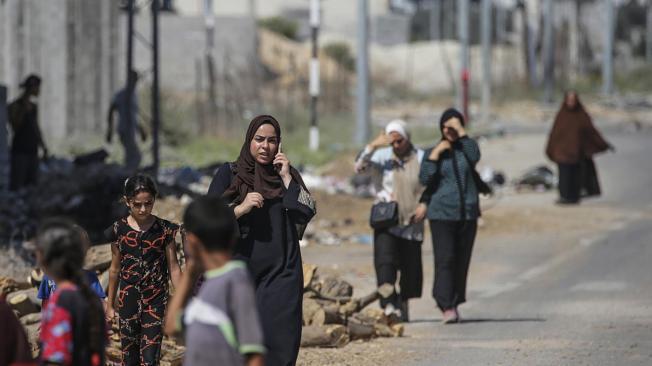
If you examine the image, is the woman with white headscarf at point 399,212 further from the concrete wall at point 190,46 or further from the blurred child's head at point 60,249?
the concrete wall at point 190,46

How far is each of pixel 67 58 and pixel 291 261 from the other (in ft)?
69.5

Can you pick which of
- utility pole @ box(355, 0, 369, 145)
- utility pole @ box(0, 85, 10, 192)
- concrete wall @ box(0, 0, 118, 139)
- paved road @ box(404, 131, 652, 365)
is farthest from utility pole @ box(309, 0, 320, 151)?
paved road @ box(404, 131, 652, 365)

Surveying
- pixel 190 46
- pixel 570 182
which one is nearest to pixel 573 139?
pixel 570 182

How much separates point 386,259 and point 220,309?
6.40 meters

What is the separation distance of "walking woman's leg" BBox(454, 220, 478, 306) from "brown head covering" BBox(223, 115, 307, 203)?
13.9ft

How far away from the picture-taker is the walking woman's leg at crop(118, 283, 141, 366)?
7.89 metres

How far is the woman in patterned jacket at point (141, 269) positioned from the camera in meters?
7.74

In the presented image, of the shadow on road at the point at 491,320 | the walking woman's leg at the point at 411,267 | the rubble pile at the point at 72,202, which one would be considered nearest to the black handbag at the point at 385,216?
the walking woman's leg at the point at 411,267

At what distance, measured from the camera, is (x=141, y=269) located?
25.8ft

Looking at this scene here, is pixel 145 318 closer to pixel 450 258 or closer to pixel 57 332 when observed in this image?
pixel 57 332

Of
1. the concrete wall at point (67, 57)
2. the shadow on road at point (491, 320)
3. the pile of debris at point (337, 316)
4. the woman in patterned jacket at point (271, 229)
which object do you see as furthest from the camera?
the concrete wall at point (67, 57)

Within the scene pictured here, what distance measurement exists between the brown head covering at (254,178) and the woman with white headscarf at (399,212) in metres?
4.02

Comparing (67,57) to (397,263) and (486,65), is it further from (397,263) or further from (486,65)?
(397,263)

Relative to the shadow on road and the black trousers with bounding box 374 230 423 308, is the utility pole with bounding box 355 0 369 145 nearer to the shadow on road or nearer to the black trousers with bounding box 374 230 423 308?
the shadow on road
